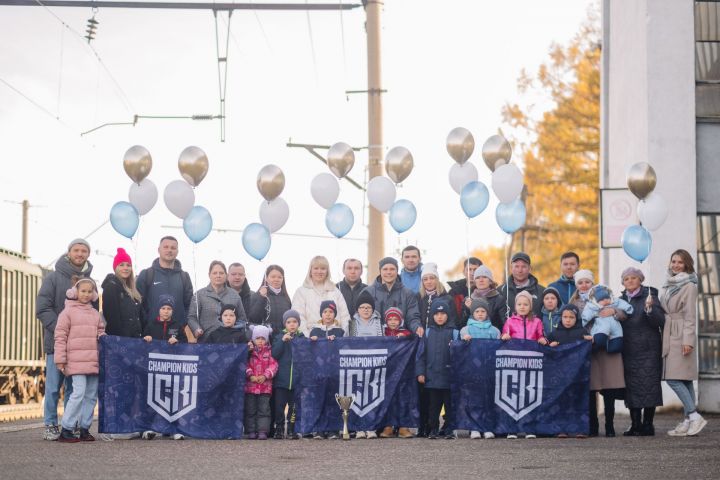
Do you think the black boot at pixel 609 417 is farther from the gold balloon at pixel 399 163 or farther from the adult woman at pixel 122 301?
the adult woman at pixel 122 301

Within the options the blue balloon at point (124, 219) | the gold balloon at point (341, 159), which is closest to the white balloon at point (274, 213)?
the gold balloon at point (341, 159)

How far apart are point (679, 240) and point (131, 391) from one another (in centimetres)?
899

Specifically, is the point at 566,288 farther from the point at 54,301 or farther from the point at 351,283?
the point at 54,301

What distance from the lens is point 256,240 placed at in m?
15.3

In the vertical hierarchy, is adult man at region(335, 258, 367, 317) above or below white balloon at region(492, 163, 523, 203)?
below

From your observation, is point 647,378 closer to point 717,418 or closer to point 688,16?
point 717,418

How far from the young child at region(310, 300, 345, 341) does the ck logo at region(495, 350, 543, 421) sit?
1774 mm

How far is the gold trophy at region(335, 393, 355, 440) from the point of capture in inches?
540

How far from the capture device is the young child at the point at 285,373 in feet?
45.8

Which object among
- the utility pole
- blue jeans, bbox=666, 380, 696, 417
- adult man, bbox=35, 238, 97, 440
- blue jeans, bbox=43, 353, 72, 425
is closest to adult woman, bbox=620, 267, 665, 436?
blue jeans, bbox=666, 380, 696, 417

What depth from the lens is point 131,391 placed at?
13766 millimetres

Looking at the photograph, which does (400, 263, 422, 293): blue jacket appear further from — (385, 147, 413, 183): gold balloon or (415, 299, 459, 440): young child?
(385, 147, 413, 183): gold balloon

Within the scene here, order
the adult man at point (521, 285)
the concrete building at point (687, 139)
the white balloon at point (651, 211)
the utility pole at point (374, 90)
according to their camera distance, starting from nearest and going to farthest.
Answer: the adult man at point (521, 285) → the white balloon at point (651, 211) → the concrete building at point (687, 139) → the utility pole at point (374, 90)

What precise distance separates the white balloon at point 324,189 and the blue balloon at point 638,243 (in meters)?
3.62
